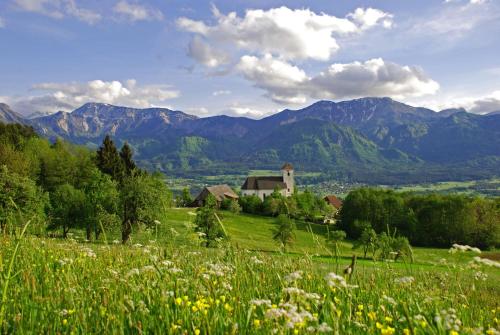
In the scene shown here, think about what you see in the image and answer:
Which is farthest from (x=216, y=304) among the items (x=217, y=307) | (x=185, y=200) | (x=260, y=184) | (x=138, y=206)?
(x=260, y=184)

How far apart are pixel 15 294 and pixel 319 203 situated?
147 m

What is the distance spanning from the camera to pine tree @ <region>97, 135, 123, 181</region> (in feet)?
298

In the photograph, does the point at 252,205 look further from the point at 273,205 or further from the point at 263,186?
the point at 263,186

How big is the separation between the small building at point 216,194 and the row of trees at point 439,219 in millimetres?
56677

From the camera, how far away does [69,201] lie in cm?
5362

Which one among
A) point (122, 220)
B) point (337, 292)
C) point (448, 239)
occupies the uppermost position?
point (337, 292)

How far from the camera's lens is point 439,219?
354ft

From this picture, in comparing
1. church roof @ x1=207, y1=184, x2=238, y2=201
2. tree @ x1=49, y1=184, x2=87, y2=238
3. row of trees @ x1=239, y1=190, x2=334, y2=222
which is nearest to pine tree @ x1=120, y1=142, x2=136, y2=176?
tree @ x1=49, y1=184, x2=87, y2=238

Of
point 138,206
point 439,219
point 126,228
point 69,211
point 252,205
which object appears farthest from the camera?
point 252,205

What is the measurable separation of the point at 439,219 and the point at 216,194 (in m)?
81.4

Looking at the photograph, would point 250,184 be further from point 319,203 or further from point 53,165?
point 53,165

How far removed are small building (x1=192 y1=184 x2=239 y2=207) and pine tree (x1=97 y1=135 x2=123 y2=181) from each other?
6129cm

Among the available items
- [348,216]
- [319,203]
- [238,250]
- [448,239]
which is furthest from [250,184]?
[238,250]

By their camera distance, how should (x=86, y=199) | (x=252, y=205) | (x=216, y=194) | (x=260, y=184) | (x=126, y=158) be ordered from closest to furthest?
(x=86, y=199) < (x=126, y=158) < (x=252, y=205) < (x=216, y=194) < (x=260, y=184)
